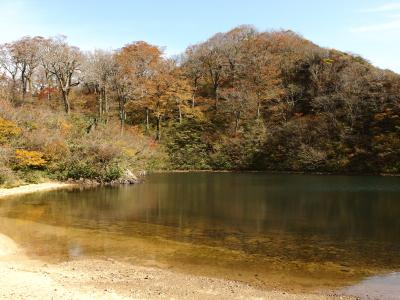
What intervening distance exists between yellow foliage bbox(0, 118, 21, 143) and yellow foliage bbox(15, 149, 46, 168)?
252cm

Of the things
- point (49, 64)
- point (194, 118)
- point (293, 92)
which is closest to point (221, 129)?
point (194, 118)

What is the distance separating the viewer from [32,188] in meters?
36.3

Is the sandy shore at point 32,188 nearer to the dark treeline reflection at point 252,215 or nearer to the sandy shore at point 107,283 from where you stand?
the dark treeline reflection at point 252,215

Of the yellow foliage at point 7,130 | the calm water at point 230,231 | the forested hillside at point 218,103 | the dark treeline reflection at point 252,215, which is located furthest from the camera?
the forested hillside at point 218,103

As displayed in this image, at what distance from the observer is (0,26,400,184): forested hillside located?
55.5 meters

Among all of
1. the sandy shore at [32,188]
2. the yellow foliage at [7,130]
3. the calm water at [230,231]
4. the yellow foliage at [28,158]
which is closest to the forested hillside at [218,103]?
the yellow foliage at [7,130]

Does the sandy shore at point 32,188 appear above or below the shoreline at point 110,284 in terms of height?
below

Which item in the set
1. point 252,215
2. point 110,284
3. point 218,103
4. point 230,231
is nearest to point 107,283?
point 110,284

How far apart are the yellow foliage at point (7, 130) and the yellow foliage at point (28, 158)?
8.28ft

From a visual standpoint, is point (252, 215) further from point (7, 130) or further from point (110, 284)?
point (7, 130)

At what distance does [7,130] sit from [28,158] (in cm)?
344

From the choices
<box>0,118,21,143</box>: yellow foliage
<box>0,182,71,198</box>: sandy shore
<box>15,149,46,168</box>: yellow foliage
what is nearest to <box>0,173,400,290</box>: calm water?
<box>0,182,71,198</box>: sandy shore

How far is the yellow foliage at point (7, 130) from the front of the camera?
1551 inches

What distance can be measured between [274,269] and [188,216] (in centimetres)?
1043
